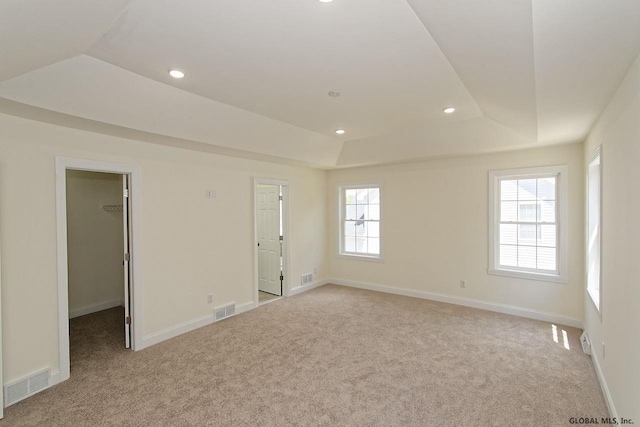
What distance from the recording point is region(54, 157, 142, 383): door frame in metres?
2.92

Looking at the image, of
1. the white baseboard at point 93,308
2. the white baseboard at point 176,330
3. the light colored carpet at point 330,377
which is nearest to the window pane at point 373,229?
the light colored carpet at point 330,377

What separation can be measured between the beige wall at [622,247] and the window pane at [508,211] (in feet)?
6.30

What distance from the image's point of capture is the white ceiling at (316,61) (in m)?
1.47

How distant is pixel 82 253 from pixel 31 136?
2748 millimetres

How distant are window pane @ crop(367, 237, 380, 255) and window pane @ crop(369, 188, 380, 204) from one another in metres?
0.72

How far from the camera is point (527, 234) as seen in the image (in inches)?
177

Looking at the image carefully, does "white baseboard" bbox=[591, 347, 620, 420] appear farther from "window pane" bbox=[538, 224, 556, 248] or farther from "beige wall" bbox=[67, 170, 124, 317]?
"beige wall" bbox=[67, 170, 124, 317]

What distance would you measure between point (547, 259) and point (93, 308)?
6845mm

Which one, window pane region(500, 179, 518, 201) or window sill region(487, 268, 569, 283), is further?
window pane region(500, 179, 518, 201)

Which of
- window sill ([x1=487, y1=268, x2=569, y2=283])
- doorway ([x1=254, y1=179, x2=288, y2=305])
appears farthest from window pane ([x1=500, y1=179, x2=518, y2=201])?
doorway ([x1=254, y1=179, x2=288, y2=305])

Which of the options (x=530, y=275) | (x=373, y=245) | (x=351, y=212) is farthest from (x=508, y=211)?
(x=351, y=212)

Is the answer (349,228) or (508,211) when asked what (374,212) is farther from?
(508,211)

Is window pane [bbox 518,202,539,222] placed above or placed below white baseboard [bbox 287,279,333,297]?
above

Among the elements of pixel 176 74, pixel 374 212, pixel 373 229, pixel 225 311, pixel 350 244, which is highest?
pixel 176 74
